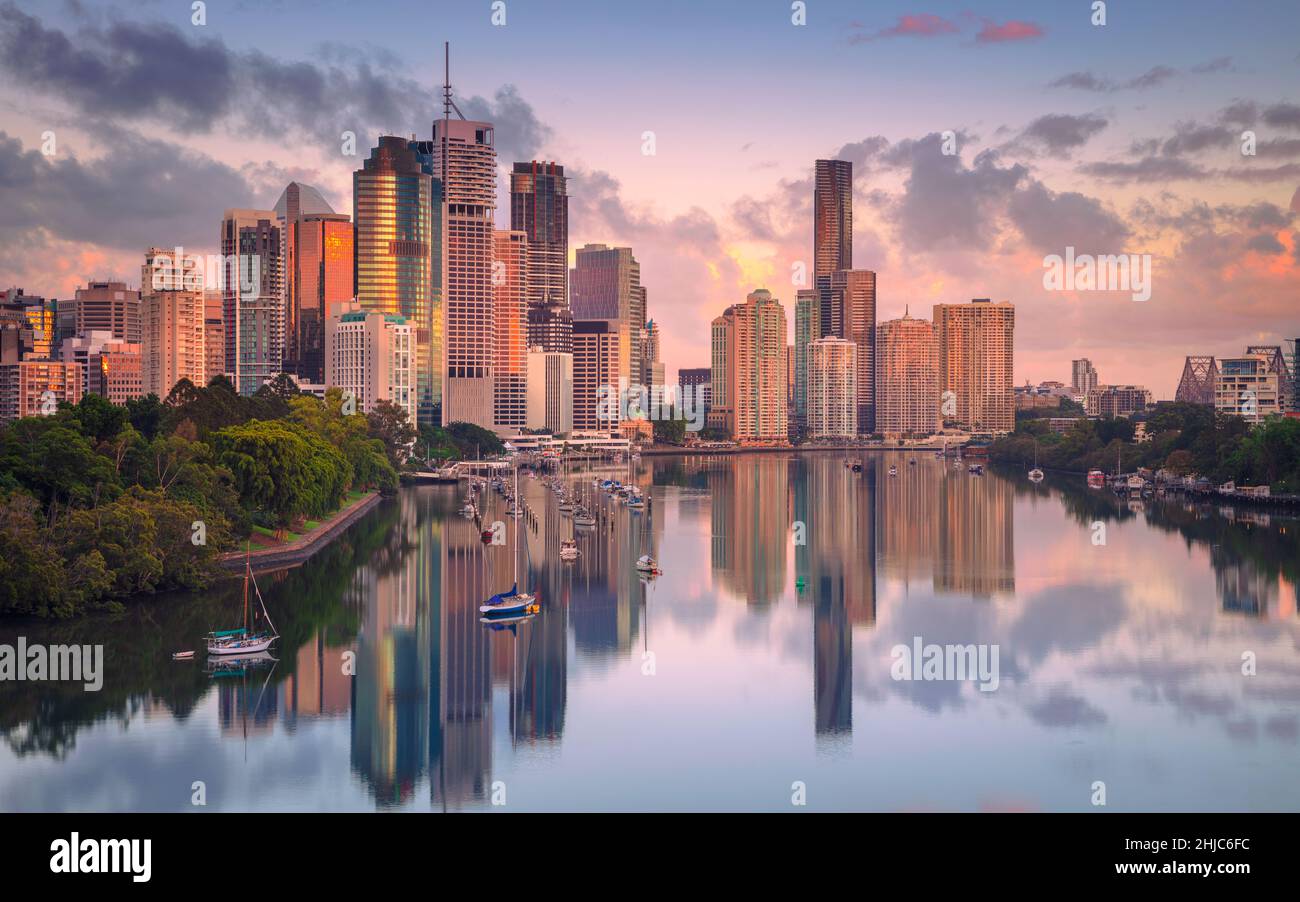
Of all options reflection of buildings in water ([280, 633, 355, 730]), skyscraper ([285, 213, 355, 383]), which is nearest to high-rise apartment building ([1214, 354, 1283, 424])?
skyscraper ([285, 213, 355, 383])

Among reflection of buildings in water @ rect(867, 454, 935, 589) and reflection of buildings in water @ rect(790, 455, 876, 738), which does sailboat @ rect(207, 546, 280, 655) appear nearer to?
reflection of buildings in water @ rect(790, 455, 876, 738)

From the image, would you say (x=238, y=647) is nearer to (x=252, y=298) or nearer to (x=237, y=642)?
(x=237, y=642)

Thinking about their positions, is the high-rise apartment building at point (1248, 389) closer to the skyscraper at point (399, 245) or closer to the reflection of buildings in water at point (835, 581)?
the reflection of buildings in water at point (835, 581)

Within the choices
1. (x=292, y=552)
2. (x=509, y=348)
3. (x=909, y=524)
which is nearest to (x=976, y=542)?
(x=909, y=524)

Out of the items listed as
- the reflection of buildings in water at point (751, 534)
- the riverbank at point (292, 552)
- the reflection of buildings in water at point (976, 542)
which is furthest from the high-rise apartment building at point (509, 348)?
the riverbank at point (292, 552)
